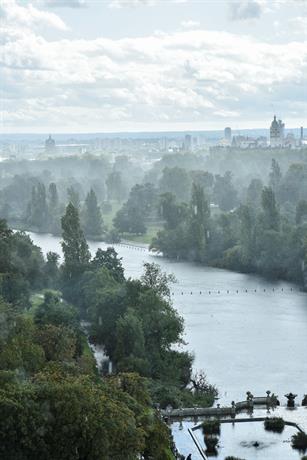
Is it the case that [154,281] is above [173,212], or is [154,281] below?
below

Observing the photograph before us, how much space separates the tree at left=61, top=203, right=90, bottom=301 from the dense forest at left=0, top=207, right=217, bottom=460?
5 cm

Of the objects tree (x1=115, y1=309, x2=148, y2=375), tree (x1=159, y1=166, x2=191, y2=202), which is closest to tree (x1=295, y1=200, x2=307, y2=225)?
tree (x1=159, y1=166, x2=191, y2=202)

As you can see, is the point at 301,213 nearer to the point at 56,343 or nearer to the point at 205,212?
the point at 205,212

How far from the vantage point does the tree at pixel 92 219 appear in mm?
87000

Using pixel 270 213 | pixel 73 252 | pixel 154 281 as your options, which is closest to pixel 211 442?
pixel 154 281

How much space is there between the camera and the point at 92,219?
8750 cm

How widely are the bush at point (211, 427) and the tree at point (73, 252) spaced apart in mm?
20493

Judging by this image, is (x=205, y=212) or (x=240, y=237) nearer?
(x=240, y=237)

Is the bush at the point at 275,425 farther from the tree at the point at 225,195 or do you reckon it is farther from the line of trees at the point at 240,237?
the tree at the point at 225,195

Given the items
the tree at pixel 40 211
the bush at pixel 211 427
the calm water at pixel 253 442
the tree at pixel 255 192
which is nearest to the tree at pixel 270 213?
the tree at pixel 255 192

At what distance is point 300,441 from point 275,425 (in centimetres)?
189

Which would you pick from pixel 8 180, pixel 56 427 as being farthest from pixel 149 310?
pixel 8 180

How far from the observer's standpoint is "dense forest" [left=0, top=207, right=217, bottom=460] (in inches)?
845

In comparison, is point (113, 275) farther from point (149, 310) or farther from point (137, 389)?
point (137, 389)
